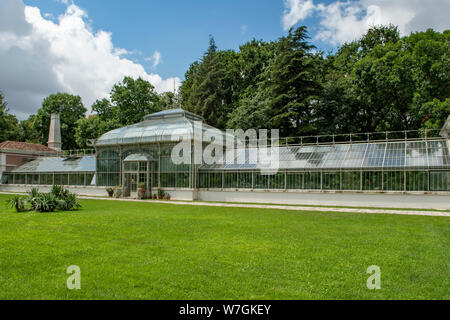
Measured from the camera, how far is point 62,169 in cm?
3997

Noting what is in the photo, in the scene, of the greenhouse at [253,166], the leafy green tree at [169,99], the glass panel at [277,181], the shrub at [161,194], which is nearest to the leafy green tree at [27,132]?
the leafy green tree at [169,99]

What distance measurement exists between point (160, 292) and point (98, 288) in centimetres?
120

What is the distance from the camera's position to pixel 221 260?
8.16 meters

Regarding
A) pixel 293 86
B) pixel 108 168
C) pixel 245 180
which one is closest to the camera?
pixel 245 180

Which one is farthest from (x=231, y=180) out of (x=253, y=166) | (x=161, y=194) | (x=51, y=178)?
(x=51, y=178)

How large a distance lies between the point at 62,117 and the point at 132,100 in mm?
19726

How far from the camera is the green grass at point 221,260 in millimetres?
6077

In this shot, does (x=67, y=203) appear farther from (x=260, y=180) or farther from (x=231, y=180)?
(x=260, y=180)

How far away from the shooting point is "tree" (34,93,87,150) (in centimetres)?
6044

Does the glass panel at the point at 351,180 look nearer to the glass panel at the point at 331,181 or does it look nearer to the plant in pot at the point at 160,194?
the glass panel at the point at 331,181

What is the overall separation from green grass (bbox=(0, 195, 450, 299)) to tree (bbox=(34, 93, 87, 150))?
168 ft
